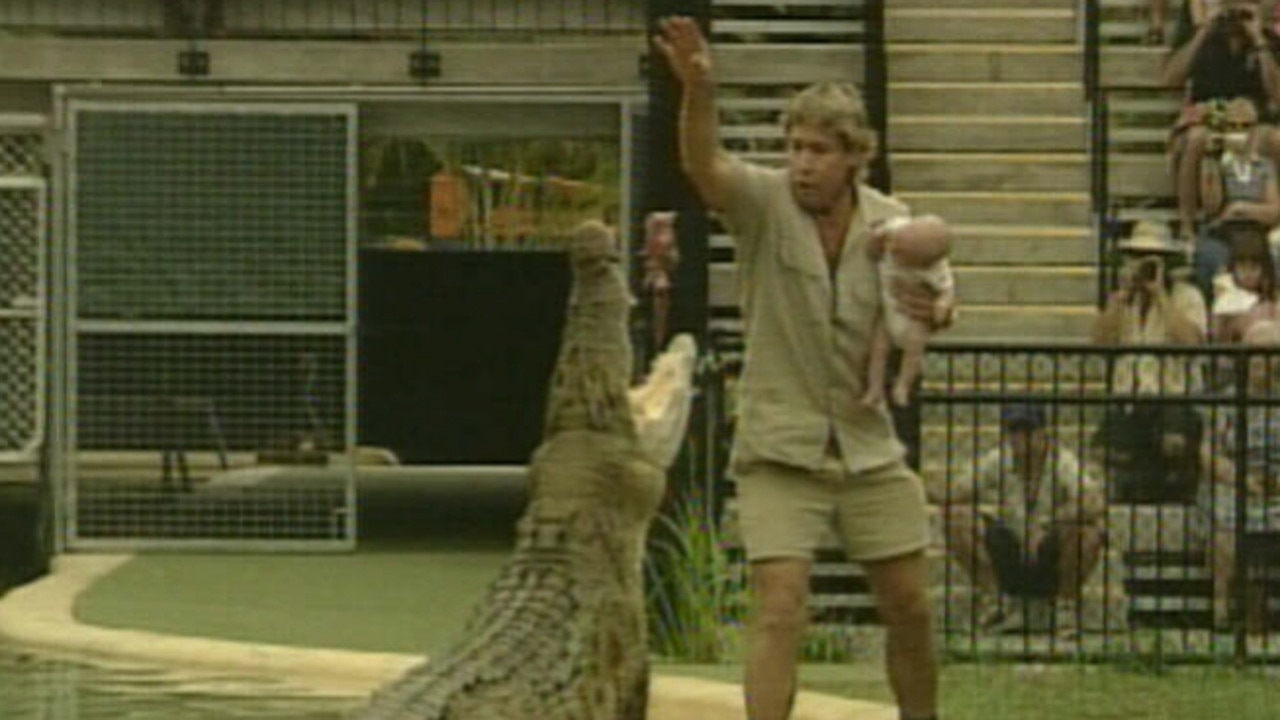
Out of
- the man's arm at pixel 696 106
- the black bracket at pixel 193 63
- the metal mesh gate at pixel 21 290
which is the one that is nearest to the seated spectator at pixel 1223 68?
the black bracket at pixel 193 63

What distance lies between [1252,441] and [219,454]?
6.61 m

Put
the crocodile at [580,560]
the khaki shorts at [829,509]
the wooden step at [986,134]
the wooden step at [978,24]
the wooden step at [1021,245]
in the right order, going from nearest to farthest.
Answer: the crocodile at [580,560] < the khaki shorts at [829,509] < the wooden step at [1021,245] < the wooden step at [986,134] < the wooden step at [978,24]

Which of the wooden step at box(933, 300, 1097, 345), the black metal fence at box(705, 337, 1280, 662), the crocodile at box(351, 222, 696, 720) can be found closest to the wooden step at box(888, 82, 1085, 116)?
the wooden step at box(933, 300, 1097, 345)

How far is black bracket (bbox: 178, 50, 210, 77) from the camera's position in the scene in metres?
17.4

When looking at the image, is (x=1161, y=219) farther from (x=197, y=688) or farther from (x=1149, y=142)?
(x=197, y=688)

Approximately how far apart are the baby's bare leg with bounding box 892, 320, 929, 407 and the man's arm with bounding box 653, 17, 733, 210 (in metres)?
0.57

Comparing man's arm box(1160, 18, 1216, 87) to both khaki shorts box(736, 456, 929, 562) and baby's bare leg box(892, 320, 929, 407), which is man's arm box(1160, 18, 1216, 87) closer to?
baby's bare leg box(892, 320, 929, 407)

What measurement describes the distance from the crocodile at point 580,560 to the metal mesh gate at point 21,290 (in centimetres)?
1047

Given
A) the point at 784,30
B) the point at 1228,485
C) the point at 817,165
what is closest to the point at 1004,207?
the point at 784,30

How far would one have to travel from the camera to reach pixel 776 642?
8023mm

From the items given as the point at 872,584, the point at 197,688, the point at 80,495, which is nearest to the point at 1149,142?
the point at 80,495

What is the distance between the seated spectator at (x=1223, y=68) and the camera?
1641 centimetres

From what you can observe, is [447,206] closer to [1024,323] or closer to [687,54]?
[1024,323]

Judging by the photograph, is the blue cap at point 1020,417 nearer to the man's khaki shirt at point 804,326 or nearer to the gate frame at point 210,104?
the gate frame at point 210,104
